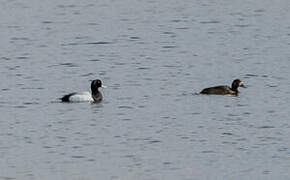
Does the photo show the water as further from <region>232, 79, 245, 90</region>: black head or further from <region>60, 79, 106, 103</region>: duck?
<region>232, 79, 245, 90</region>: black head

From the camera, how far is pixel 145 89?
3481cm

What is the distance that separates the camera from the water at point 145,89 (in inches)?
959

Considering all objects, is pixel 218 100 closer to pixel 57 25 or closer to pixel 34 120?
pixel 34 120

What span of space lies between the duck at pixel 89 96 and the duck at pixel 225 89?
300cm

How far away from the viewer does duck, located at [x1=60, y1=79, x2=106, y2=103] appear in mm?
33000

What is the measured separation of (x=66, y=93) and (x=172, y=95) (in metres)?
3.24

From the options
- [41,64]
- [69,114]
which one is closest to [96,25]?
[41,64]

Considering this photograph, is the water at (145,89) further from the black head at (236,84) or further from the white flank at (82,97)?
the black head at (236,84)

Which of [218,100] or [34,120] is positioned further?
[218,100]

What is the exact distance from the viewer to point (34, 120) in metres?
29.7

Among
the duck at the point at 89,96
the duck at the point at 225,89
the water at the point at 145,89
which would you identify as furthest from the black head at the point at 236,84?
the duck at the point at 89,96

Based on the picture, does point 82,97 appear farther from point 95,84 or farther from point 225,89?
point 225,89

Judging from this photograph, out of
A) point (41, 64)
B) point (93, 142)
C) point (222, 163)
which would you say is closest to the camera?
point (222, 163)

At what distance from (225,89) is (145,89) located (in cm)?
236
